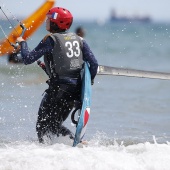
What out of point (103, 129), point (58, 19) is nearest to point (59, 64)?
point (58, 19)

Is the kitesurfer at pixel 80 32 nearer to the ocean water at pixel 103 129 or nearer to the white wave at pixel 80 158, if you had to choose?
the ocean water at pixel 103 129

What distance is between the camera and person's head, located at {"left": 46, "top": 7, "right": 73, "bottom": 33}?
8.48m

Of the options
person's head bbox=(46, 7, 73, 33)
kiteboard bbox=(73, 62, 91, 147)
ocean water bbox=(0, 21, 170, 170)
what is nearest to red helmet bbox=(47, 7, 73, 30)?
person's head bbox=(46, 7, 73, 33)

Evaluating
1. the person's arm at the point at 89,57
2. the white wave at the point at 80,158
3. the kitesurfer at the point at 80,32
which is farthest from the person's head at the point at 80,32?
the white wave at the point at 80,158

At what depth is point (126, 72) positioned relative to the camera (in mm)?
9883

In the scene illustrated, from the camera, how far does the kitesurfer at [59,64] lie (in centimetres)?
838

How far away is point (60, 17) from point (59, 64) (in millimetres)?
529

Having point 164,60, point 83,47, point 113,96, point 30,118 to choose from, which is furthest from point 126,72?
point 164,60

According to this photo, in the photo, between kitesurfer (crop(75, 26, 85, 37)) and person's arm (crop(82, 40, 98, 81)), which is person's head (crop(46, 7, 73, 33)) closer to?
person's arm (crop(82, 40, 98, 81))

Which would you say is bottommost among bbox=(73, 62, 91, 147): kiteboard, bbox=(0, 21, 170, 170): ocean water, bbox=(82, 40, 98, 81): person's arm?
bbox=(0, 21, 170, 170): ocean water

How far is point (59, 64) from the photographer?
844 centimetres

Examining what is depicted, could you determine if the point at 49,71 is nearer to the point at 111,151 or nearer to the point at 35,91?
the point at 111,151

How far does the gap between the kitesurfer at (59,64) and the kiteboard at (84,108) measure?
11cm

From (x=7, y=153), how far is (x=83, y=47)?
65.9 inches
